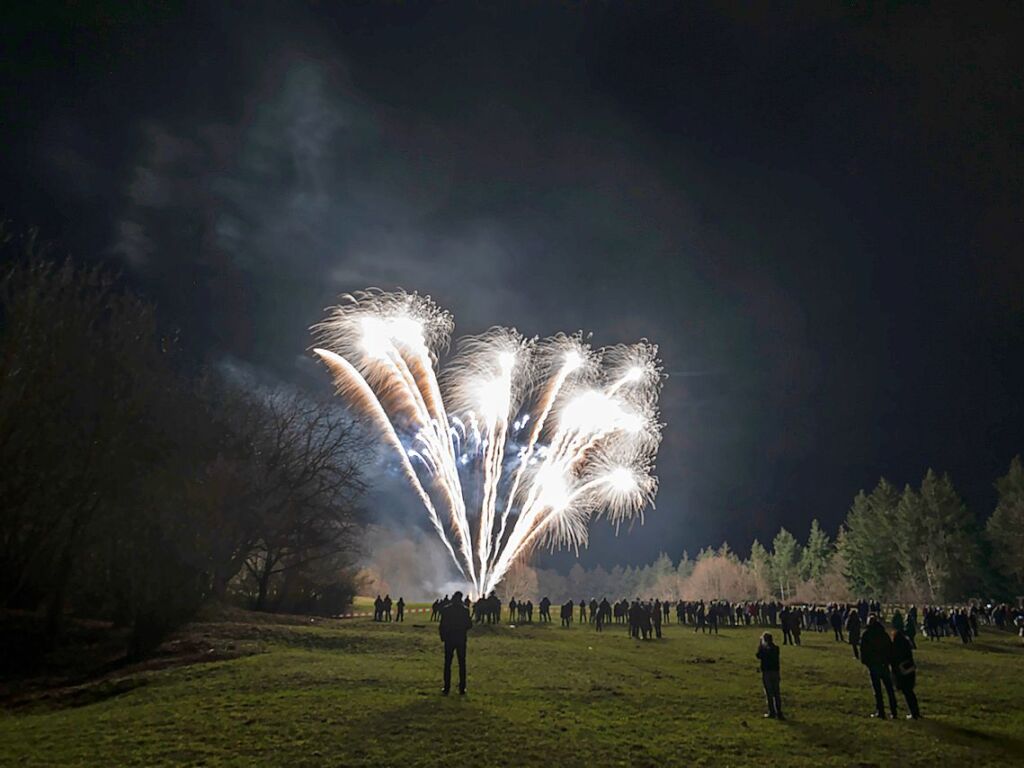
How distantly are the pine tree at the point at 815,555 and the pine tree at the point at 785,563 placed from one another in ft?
6.63

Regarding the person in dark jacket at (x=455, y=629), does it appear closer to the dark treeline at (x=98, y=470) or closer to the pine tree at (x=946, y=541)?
the dark treeline at (x=98, y=470)

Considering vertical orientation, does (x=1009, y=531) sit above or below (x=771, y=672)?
above

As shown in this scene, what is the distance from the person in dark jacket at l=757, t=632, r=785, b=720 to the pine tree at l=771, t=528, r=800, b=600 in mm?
118794

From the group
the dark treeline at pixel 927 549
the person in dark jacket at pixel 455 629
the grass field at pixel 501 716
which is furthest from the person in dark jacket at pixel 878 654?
the dark treeline at pixel 927 549

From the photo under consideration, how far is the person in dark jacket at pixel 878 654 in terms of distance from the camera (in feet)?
47.6

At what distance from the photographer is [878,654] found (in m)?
14.5

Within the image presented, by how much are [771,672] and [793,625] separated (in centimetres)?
2115

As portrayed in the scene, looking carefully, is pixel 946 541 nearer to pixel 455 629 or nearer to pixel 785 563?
pixel 785 563

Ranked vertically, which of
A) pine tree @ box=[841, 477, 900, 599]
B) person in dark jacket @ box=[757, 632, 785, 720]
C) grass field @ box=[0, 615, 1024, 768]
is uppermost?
pine tree @ box=[841, 477, 900, 599]

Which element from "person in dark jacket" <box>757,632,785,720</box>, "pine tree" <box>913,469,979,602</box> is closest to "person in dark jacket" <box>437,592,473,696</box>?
"person in dark jacket" <box>757,632,785,720</box>

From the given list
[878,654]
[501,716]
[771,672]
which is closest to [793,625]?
[878,654]

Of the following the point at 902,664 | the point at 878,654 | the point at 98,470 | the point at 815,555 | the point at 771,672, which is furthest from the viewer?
the point at 815,555

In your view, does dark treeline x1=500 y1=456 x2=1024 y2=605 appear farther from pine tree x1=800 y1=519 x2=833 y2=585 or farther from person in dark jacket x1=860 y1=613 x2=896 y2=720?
person in dark jacket x1=860 y1=613 x2=896 y2=720

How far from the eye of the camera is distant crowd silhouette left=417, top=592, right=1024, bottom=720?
14650mm
